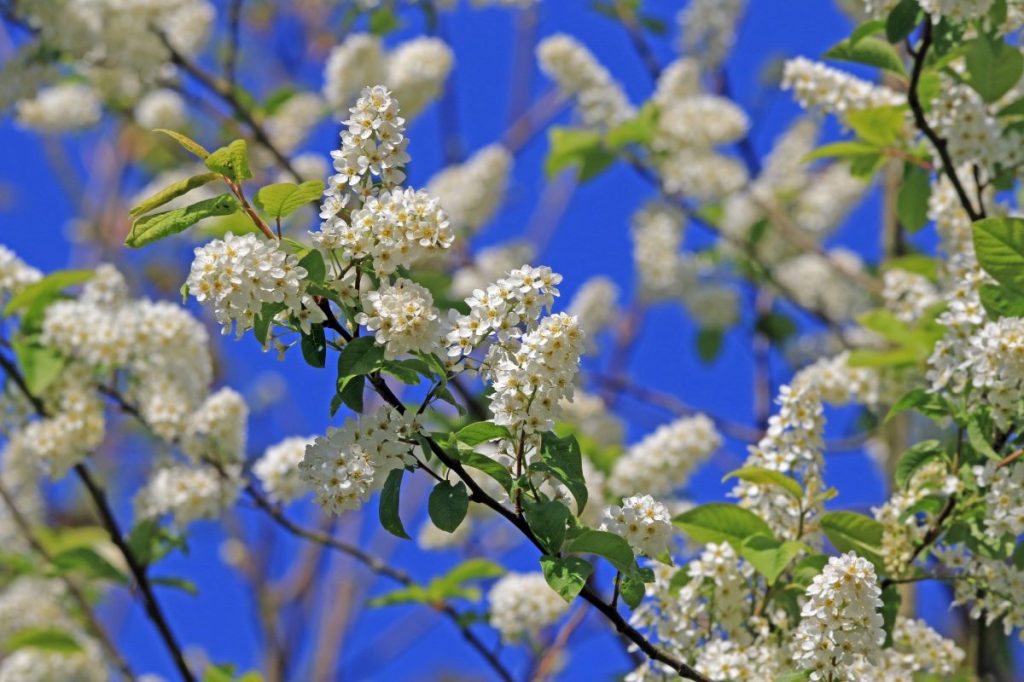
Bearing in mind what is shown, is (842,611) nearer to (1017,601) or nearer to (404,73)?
(1017,601)

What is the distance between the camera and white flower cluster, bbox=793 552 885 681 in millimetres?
2211

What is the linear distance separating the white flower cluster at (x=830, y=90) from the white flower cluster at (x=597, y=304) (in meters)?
4.00

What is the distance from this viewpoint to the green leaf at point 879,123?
11.3 ft

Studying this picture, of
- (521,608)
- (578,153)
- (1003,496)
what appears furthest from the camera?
(578,153)

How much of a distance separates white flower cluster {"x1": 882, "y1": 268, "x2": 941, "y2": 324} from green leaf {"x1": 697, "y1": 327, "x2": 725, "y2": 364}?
319 centimetres

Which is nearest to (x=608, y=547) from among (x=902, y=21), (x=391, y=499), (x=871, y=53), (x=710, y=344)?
(x=391, y=499)

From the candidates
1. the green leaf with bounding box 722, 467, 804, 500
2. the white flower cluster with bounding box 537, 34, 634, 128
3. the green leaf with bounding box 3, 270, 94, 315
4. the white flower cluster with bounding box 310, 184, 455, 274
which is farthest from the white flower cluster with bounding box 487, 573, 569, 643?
the white flower cluster with bounding box 537, 34, 634, 128

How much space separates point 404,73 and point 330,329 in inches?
197

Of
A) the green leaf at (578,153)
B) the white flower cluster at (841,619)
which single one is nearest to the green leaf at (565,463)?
the white flower cluster at (841,619)

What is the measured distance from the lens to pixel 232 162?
2.18 m

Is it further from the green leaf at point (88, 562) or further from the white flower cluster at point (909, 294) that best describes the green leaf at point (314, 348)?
the white flower cluster at point (909, 294)

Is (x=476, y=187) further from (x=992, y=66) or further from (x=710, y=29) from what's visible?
(x=992, y=66)

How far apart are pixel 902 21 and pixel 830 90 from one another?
0.80m

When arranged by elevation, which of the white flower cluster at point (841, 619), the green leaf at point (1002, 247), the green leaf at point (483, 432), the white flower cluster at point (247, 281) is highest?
the green leaf at point (1002, 247)
